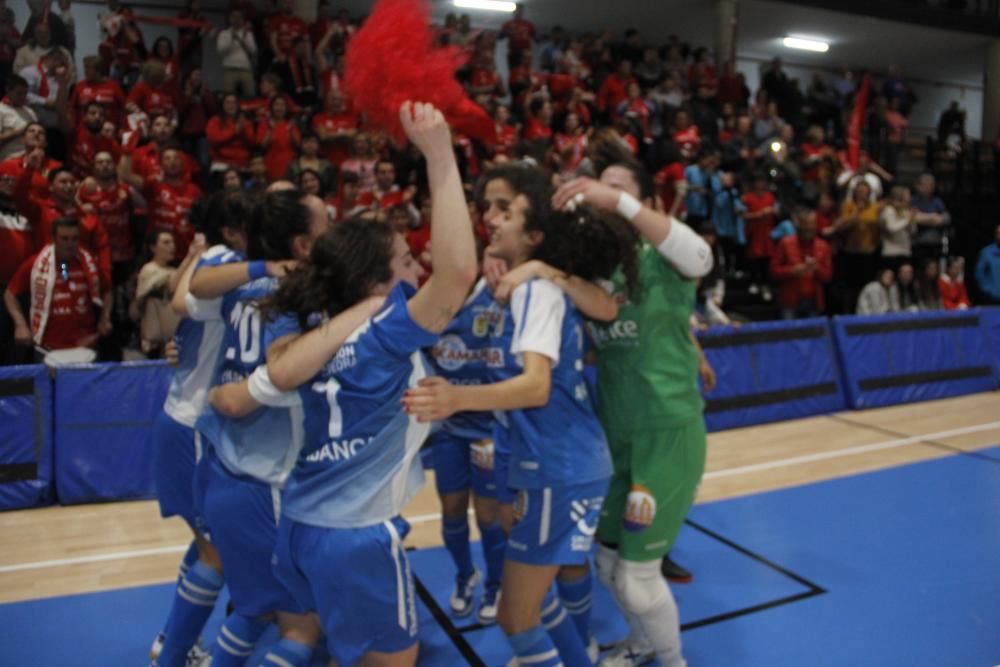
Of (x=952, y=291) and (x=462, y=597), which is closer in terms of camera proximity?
(x=462, y=597)

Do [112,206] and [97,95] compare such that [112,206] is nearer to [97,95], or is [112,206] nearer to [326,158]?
[97,95]

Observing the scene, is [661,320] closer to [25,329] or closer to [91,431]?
[91,431]

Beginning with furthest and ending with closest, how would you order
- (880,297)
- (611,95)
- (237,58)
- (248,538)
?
(611,95)
(880,297)
(237,58)
(248,538)

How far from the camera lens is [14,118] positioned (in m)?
7.76

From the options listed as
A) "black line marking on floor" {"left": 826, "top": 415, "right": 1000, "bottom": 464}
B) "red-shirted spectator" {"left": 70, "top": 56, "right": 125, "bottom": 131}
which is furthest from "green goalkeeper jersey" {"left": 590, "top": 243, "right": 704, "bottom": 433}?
"red-shirted spectator" {"left": 70, "top": 56, "right": 125, "bottom": 131}

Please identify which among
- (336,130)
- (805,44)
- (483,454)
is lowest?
(483,454)

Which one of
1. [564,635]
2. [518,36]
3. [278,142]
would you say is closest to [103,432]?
[564,635]

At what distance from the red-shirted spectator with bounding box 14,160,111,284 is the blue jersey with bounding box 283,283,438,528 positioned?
5.67 meters

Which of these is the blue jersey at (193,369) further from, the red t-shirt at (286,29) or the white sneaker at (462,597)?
the red t-shirt at (286,29)

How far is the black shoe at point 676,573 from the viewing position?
4098 millimetres

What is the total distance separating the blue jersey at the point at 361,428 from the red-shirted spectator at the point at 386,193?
6234 mm

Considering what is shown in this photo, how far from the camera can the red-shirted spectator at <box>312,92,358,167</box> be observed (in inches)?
355

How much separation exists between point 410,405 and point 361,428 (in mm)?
222

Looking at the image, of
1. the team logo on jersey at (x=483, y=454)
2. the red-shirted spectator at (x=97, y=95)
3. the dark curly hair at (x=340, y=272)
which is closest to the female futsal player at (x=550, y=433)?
the dark curly hair at (x=340, y=272)
